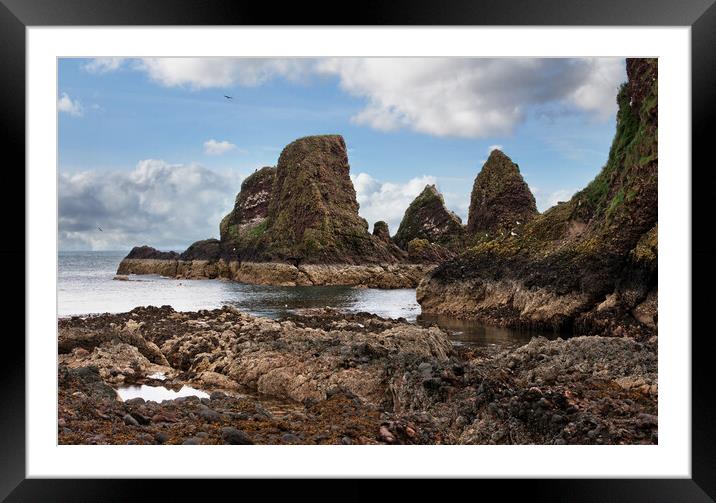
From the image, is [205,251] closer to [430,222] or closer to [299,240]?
[299,240]

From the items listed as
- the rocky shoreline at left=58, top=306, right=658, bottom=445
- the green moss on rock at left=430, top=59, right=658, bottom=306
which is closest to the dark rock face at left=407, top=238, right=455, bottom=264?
the green moss on rock at left=430, top=59, right=658, bottom=306

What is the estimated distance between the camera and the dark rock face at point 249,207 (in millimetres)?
5984

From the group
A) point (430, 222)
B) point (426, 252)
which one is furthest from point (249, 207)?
point (426, 252)

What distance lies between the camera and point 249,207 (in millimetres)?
6414

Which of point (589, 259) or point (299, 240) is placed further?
point (299, 240)

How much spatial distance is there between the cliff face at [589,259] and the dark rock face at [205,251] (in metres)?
2.68

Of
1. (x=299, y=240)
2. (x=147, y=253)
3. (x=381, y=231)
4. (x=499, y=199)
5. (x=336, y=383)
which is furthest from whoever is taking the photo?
(x=299, y=240)

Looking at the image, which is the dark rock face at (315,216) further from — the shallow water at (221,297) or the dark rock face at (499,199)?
the dark rock face at (499,199)

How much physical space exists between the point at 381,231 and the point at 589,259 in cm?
257

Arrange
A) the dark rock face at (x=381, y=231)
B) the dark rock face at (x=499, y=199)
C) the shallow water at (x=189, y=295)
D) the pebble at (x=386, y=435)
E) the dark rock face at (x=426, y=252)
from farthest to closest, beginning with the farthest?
the dark rock face at (x=426, y=252), the dark rock face at (x=381, y=231), the dark rock face at (x=499, y=199), the shallow water at (x=189, y=295), the pebble at (x=386, y=435)

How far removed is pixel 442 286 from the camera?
6.87 meters

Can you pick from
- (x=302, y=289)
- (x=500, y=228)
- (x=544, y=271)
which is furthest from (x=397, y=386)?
(x=500, y=228)
